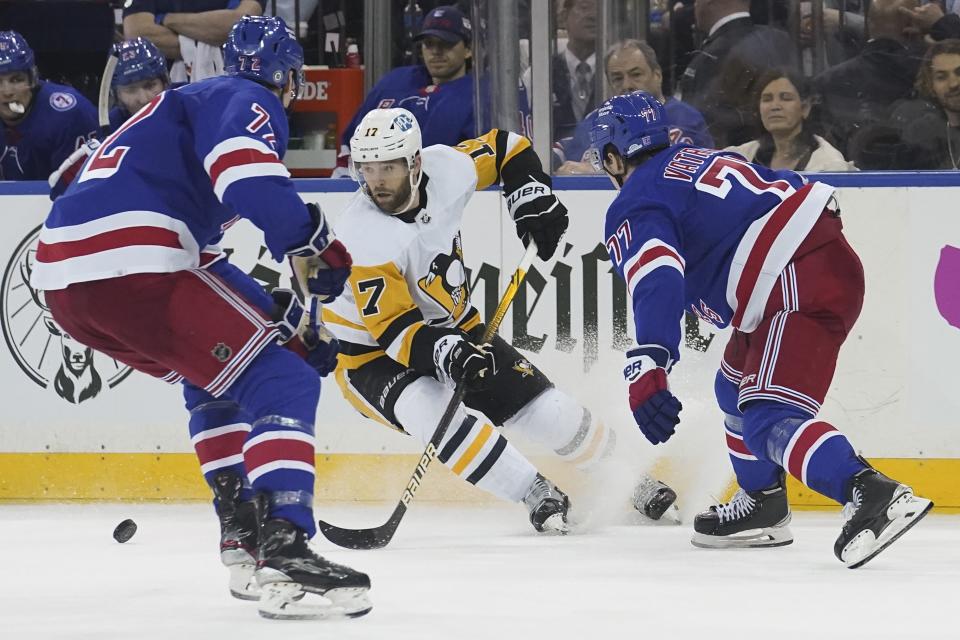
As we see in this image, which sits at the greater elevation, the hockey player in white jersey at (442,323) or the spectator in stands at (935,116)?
the spectator in stands at (935,116)

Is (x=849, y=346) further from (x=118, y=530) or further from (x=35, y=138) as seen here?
(x=35, y=138)

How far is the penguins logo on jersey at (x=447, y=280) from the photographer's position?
13.7ft

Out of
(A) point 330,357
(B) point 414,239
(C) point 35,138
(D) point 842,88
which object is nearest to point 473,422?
(B) point 414,239

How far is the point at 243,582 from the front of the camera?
3.29m

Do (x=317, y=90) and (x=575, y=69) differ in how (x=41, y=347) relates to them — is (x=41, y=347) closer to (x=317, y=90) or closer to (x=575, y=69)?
(x=317, y=90)

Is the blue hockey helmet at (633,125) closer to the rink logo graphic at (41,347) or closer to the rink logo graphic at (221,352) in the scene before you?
the rink logo graphic at (221,352)

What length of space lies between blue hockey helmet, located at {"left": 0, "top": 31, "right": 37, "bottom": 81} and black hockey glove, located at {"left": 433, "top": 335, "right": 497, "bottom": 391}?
84.5 inches

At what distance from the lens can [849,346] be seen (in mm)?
4566

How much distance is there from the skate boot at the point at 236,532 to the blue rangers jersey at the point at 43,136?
2.25 meters

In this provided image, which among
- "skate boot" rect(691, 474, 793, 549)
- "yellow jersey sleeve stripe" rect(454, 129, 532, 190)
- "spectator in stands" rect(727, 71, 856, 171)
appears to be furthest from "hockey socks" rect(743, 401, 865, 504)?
"spectator in stands" rect(727, 71, 856, 171)

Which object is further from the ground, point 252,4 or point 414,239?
point 252,4

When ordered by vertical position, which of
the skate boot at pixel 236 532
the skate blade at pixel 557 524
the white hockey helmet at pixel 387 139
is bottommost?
the skate blade at pixel 557 524

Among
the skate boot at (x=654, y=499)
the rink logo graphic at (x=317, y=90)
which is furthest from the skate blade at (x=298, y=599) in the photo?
the rink logo graphic at (x=317, y=90)

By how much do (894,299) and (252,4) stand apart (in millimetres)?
2579
